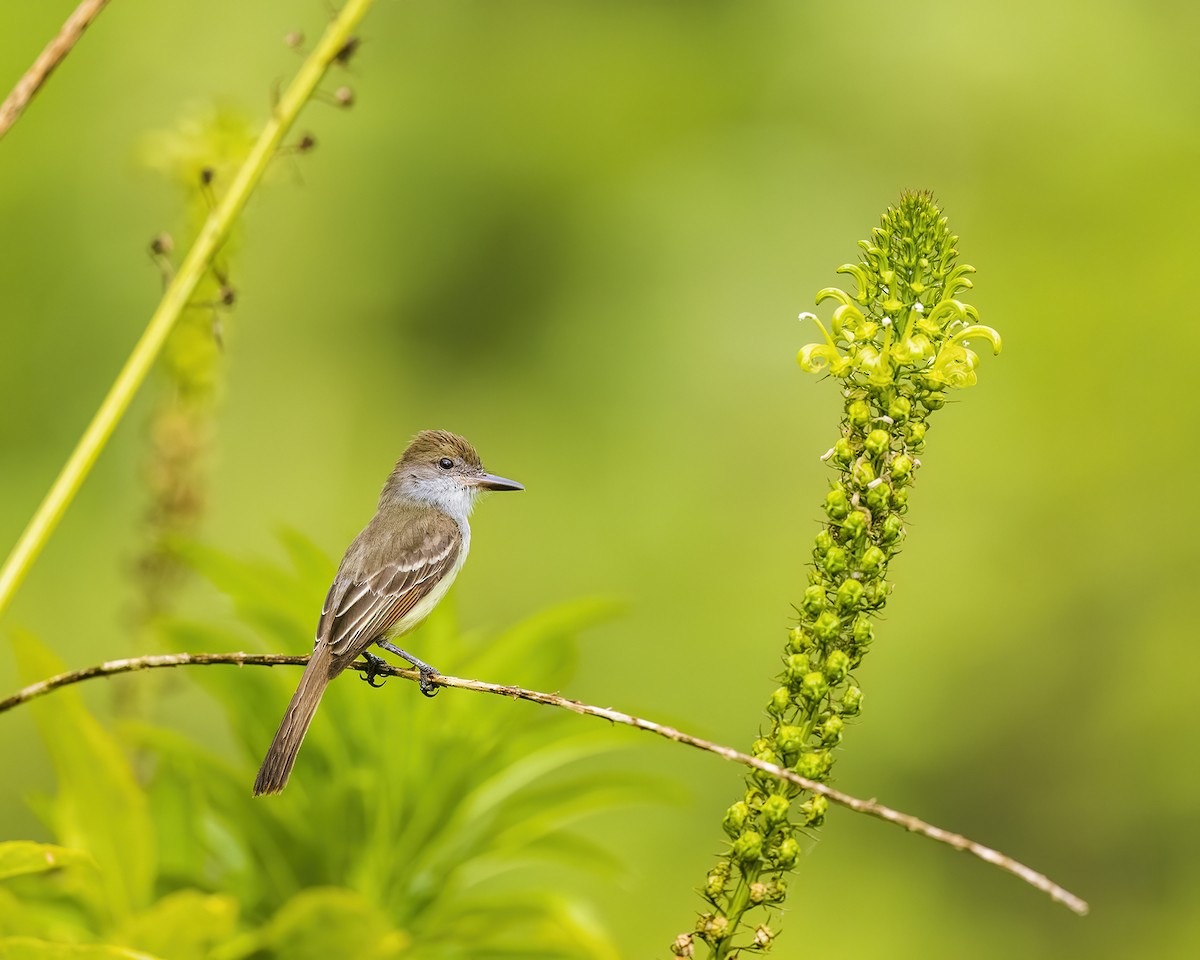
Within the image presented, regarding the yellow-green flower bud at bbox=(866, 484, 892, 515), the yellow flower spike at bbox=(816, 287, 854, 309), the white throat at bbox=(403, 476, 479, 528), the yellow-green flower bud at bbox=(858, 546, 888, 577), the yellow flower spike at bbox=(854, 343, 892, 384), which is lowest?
the yellow-green flower bud at bbox=(858, 546, 888, 577)

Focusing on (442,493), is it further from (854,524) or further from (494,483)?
(854,524)

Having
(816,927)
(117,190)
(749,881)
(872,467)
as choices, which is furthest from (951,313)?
(117,190)

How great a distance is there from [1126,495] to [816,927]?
342cm

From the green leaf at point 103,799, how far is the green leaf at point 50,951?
74 cm

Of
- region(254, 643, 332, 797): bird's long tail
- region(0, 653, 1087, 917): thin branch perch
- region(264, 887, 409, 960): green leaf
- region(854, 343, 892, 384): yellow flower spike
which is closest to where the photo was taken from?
region(0, 653, 1087, 917): thin branch perch

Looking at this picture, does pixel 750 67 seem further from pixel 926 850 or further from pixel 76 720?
pixel 76 720

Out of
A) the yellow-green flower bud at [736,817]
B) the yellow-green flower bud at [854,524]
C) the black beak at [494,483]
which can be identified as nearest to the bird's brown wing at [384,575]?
the black beak at [494,483]

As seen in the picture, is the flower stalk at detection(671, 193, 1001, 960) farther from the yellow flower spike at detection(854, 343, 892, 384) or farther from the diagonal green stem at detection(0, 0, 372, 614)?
the diagonal green stem at detection(0, 0, 372, 614)

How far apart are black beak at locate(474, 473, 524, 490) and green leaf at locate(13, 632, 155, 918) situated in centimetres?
93

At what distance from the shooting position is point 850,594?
1448 millimetres

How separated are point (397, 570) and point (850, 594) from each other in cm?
153

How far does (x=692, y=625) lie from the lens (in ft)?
30.0

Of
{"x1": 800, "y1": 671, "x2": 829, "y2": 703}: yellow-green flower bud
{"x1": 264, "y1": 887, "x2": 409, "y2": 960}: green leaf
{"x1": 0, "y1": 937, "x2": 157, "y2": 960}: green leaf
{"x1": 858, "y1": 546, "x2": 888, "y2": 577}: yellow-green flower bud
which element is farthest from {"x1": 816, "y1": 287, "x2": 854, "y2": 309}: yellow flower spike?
{"x1": 264, "y1": 887, "x2": 409, "y2": 960}: green leaf

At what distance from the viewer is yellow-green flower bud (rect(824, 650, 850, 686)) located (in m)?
1.44
